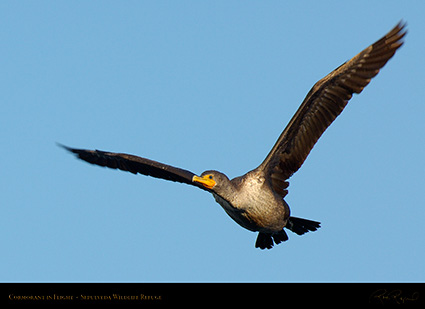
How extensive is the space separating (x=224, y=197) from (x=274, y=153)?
4.35 feet

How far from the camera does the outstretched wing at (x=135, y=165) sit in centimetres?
1285

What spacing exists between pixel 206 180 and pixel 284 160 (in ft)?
5.16

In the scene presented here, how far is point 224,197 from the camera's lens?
12.4 metres

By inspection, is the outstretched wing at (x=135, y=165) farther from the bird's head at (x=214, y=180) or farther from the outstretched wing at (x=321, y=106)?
the outstretched wing at (x=321, y=106)

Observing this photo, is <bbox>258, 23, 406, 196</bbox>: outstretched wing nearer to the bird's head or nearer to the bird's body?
the bird's body

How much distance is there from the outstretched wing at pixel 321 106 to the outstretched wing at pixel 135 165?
1319 millimetres

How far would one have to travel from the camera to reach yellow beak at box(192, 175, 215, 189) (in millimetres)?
12281

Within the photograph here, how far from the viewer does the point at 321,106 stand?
41.2 feet
